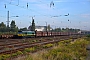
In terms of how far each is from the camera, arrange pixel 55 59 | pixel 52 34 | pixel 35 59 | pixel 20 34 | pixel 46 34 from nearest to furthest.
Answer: pixel 35 59
pixel 55 59
pixel 20 34
pixel 46 34
pixel 52 34

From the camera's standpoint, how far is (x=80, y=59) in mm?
12758

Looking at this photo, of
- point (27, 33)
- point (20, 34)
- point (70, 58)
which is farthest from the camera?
point (27, 33)

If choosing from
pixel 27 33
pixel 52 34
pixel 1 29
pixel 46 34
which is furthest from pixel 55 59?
pixel 1 29

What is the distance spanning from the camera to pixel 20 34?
5181 centimetres

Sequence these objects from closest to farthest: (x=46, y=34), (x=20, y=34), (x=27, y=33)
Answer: (x=20, y=34) → (x=27, y=33) → (x=46, y=34)

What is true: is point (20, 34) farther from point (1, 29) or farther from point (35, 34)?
point (1, 29)

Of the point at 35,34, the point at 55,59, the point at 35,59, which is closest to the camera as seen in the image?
the point at 35,59

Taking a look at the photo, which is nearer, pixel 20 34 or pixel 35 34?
pixel 20 34

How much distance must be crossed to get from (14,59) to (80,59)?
15.2 feet

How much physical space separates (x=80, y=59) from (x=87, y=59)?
0.55 meters

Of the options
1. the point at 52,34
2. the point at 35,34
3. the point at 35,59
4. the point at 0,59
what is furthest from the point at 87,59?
the point at 52,34

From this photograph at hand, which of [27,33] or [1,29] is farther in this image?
[1,29]

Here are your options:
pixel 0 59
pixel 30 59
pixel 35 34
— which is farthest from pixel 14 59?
pixel 35 34

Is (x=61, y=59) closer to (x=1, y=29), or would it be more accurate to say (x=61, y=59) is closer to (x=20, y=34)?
(x=20, y=34)
